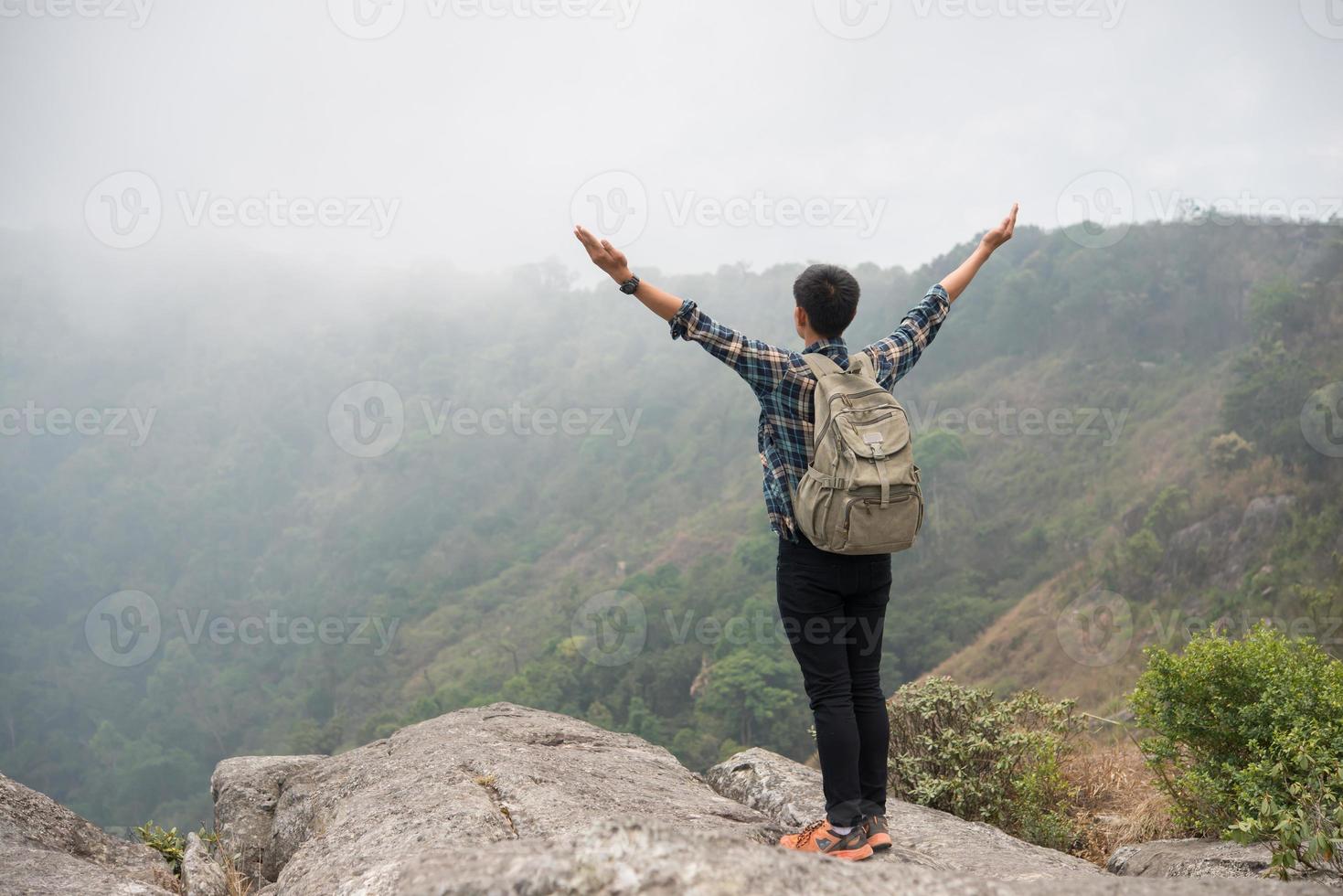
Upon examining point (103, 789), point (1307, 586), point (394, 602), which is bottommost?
point (103, 789)

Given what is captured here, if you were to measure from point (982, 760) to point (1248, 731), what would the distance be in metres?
1.39

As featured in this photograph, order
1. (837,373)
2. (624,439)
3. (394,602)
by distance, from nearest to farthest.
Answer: (837,373), (394,602), (624,439)

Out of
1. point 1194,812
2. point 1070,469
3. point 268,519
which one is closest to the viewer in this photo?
point 1194,812

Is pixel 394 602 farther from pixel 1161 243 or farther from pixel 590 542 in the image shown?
pixel 1161 243

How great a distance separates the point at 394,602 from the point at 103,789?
2147cm

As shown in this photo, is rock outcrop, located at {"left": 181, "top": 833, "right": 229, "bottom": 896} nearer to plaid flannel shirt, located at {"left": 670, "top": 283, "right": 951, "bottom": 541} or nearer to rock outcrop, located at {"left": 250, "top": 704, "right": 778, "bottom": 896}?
rock outcrop, located at {"left": 250, "top": 704, "right": 778, "bottom": 896}

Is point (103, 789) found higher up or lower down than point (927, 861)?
lower down

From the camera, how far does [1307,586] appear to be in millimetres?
21891

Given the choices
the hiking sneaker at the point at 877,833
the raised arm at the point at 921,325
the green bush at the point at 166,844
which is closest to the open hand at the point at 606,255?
the raised arm at the point at 921,325

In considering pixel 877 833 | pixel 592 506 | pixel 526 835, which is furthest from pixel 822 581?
pixel 592 506

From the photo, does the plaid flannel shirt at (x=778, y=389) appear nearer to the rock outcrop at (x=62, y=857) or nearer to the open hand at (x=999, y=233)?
the open hand at (x=999, y=233)

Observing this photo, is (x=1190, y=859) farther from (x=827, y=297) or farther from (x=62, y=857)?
(x=62, y=857)

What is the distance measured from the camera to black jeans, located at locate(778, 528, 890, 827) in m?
3.06

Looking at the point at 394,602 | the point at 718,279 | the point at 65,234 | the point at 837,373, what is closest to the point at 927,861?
the point at 837,373
